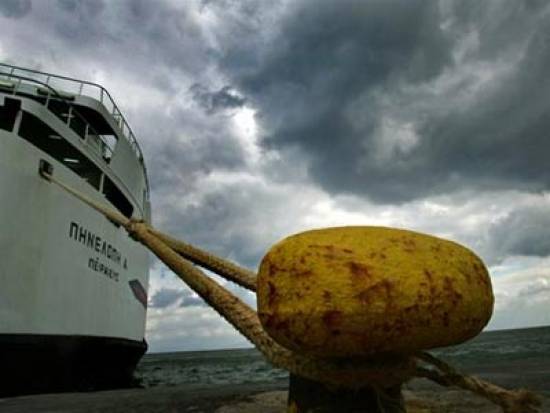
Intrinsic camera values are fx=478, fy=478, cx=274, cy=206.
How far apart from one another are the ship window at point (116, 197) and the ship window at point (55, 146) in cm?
73

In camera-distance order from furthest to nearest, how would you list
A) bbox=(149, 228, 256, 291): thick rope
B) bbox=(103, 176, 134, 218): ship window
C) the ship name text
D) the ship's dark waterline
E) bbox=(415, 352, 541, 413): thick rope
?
bbox=(103, 176, 134, 218): ship window → the ship name text → the ship's dark waterline → bbox=(149, 228, 256, 291): thick rope → bbox=(415, 352, 541, 413): thick rope

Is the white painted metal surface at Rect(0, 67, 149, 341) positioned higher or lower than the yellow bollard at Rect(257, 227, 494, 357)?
higher

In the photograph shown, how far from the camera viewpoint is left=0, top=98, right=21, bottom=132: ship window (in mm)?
10344

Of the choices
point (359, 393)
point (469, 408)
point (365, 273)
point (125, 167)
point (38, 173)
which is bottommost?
point (469, 408)

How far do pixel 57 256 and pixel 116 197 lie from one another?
614cm

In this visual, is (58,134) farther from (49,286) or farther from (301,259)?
(301,259)

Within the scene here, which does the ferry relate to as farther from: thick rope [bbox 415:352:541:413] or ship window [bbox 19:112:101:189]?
thick rope [bbox 415:352:541:413]

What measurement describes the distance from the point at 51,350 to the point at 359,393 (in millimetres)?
10050

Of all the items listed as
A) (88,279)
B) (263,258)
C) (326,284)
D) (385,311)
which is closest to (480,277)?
(385,311)

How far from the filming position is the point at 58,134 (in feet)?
38.4

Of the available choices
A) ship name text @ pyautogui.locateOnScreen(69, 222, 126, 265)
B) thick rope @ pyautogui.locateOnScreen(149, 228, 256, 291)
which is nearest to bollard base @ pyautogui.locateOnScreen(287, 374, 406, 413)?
thick rope @ pyautogui.locateOnScreen(149, 228, 256, 291)

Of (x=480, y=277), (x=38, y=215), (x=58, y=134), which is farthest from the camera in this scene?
(x=58, y=134)

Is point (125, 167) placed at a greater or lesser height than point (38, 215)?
greater

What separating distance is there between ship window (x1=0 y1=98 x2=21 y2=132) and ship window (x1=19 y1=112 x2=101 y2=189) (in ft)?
0.85
